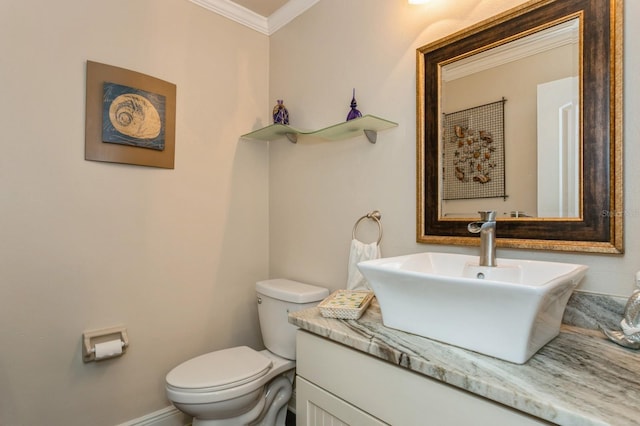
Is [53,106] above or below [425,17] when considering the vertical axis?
below

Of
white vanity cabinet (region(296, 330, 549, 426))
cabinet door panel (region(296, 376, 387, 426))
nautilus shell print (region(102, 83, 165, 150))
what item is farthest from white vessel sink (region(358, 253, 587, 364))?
nautilus shell print (region(102, 83, 165, 150))

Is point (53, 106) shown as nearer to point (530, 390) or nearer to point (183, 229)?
point (183, 229)

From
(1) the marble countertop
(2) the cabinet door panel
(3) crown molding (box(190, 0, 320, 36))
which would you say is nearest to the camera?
(1) the marble countertop


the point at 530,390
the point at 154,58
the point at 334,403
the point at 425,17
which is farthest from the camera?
the point at 154,58

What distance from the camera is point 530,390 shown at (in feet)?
2.08

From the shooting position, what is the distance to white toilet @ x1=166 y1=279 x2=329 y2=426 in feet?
4.43

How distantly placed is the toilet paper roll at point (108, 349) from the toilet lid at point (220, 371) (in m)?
0.26

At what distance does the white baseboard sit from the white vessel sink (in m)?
1.39

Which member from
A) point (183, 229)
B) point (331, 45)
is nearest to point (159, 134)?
point (183, 229)

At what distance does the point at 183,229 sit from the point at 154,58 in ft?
2.91

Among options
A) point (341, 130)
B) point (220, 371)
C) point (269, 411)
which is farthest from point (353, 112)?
point (269, 411)

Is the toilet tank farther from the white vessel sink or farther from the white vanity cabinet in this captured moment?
the white vessel sink

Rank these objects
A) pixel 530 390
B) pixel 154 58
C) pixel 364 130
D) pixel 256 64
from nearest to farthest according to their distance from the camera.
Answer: pixel 530 390
pixel 364 130
pixel 154 58
pixel 256 64

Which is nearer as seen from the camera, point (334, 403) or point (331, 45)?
point (334, 403)
